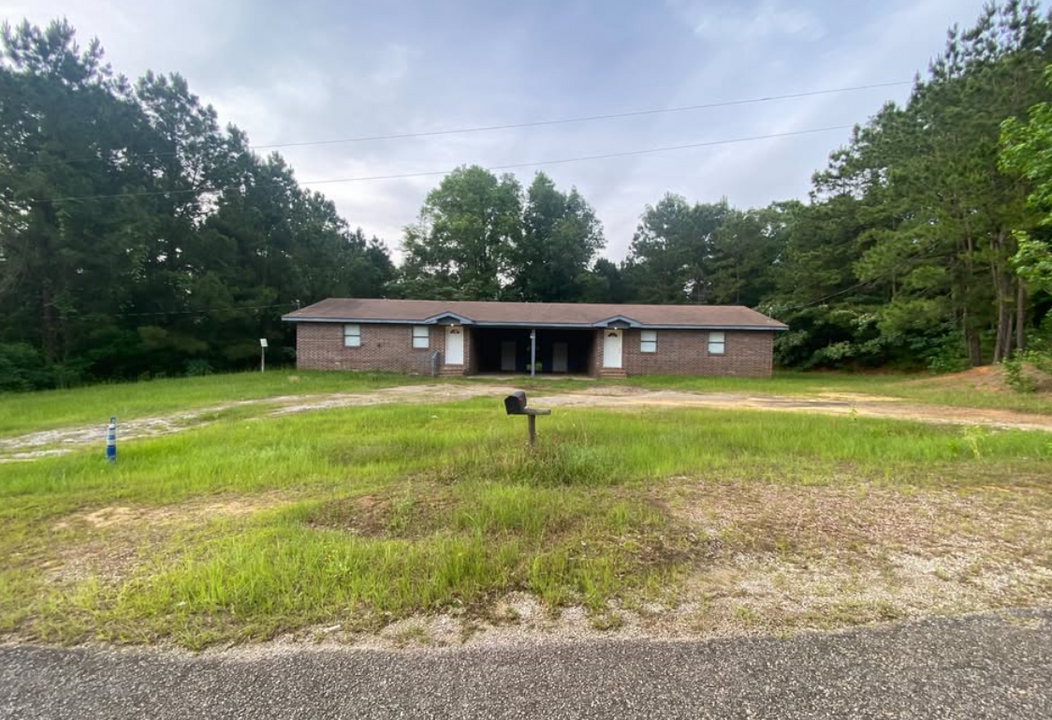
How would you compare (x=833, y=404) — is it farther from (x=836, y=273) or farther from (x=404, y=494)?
(x=836, y=273)

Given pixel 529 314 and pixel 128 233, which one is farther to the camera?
pixel 529 314

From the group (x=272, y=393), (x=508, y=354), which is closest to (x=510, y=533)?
(x=272, y=393)

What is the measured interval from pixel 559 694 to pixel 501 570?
3.34ft

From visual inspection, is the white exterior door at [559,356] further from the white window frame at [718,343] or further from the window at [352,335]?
the window at [352,335]

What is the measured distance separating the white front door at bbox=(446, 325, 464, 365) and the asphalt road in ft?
62.4

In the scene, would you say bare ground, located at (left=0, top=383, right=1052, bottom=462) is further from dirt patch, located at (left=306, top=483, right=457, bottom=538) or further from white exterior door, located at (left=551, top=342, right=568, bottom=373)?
white exterior door, located at (left=551, top=342, right=568, bottom=373)

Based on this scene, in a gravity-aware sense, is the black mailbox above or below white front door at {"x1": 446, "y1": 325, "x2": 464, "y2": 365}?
below

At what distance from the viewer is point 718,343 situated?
21531 mm

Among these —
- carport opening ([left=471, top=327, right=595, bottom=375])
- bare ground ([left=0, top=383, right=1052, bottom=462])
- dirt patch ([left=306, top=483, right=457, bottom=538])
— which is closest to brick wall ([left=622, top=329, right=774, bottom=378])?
carport opening ([left=471, top=327, right=595, bottom=375])

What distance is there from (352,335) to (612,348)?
11238 mm

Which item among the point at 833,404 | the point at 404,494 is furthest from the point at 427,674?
the point at 833,404

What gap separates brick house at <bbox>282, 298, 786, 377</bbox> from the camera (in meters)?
20.9

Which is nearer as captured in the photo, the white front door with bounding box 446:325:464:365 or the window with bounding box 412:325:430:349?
the window with bounding box 412:325:430:349

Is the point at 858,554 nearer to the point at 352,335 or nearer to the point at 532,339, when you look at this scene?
the point at 532,339
